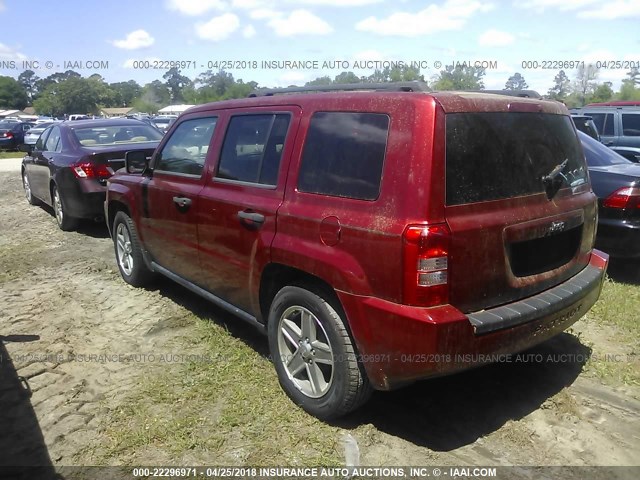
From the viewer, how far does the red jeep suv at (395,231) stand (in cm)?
265

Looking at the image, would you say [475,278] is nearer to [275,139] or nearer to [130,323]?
[275,139]

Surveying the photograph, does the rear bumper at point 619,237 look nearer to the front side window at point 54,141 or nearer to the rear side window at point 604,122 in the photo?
the rear side window at point 604,122

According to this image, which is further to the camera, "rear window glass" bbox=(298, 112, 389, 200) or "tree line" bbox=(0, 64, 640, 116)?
"tree line" bbox=(0, 64, 640, 116)

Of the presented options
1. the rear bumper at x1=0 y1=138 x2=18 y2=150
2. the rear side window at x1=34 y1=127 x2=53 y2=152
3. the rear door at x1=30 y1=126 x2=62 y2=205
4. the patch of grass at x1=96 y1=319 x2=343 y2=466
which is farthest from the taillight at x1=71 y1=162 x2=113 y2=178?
the rear bumper at x1=0 y1=138 x2=18 y2=150

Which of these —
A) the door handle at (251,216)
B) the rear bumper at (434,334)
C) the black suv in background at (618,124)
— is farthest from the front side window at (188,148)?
the black suv in background at (618,124)

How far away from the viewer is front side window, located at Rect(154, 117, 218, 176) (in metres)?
4.18

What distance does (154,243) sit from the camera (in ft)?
16.1

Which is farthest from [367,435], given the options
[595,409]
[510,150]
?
[510,150]

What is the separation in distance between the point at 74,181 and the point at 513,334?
247 inches

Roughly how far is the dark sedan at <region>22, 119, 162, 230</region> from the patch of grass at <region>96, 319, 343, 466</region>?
3699 millimetres

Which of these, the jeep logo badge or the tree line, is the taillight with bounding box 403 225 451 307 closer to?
the jeep logo badge

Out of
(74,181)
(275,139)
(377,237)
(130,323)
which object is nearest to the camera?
(377,237)

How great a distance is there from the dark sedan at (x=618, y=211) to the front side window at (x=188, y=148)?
11.4ft

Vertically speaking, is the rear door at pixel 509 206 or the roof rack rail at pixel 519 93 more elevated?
the roof rack rail at pixel 519 93
